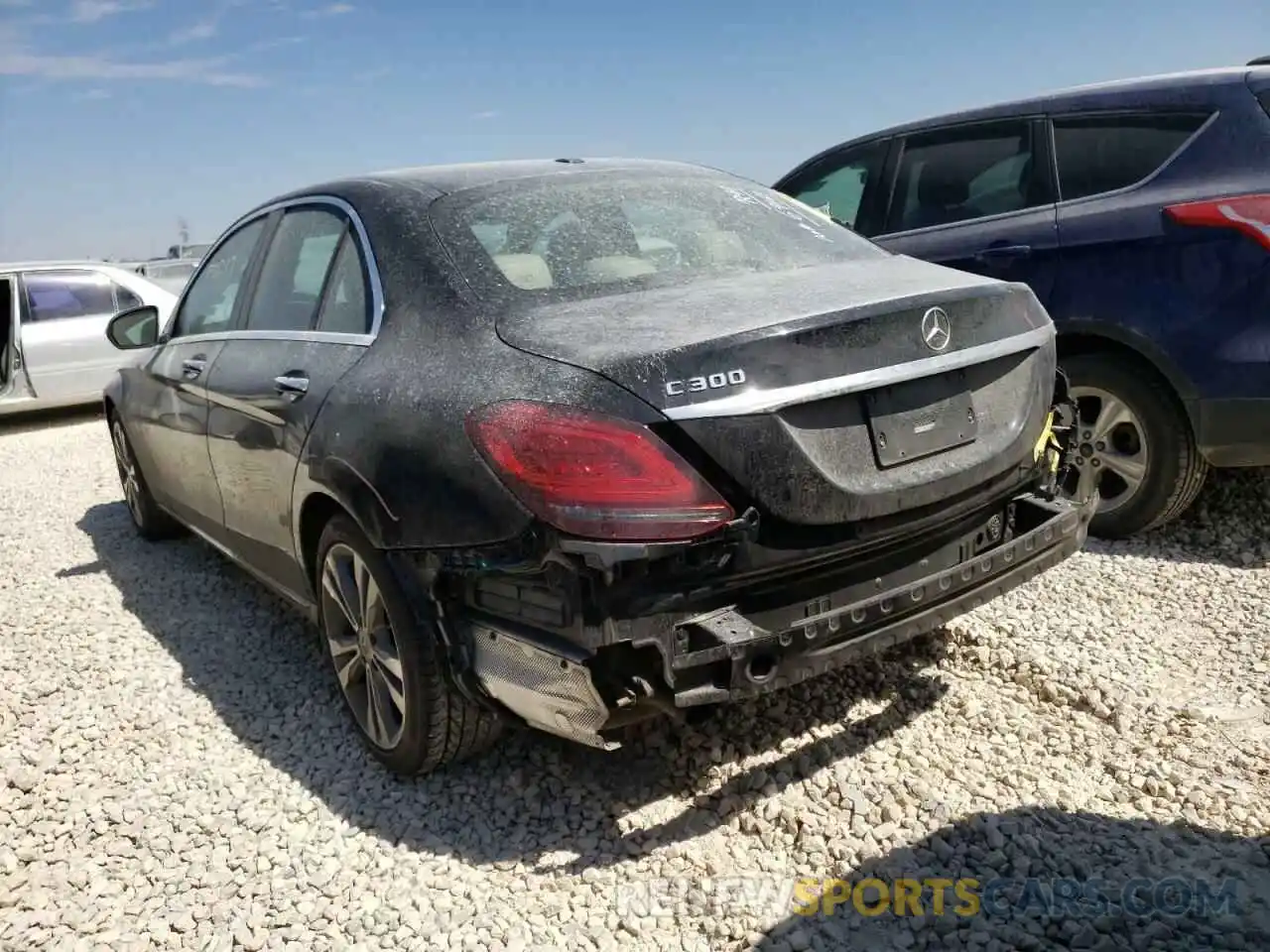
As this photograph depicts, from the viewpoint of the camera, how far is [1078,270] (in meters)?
4.16

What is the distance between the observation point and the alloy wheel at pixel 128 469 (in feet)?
17.4

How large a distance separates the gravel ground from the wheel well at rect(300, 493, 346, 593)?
0.54 metres

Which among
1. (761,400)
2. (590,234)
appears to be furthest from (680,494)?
(590,234)

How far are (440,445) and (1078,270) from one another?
305 centimetres

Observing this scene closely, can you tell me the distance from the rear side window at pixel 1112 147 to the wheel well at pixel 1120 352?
2.09 feet

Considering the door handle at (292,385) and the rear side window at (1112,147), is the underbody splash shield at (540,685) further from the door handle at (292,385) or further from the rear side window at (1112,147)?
the rear side window at (1112,147)

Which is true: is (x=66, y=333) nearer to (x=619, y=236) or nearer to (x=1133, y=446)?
(x=619, y=236)

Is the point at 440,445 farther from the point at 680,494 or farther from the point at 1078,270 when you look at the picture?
the point at 1078,270

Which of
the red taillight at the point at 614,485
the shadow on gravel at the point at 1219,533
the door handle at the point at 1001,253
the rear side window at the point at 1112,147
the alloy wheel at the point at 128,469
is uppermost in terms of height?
the rear side window at the point at 1112,147

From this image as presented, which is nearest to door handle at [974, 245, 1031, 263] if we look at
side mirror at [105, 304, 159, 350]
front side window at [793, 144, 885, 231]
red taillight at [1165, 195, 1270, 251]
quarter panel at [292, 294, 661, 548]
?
red taillight at [1165, 195, 1270, 251]

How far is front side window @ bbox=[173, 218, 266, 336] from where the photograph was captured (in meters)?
3.96

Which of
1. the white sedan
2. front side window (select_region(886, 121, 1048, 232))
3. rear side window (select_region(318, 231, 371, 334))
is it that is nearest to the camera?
rear side window (select_region(318, 231, 371, 334))

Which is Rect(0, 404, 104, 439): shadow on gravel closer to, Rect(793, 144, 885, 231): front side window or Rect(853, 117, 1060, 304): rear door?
Rect(793, 144, 885, 231): front side window

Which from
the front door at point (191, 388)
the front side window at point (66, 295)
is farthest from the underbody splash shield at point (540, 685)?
the front side window at point (66, 295)
